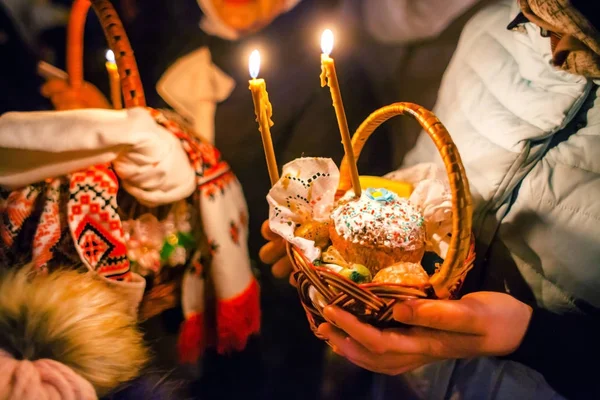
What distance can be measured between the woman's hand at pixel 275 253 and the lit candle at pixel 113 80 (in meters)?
0.32

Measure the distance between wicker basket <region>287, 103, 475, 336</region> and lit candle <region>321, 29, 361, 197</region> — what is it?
0.26 ft

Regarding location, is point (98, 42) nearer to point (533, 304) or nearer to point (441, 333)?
point (441, 333)

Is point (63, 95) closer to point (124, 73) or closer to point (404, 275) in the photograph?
point (124, 73)

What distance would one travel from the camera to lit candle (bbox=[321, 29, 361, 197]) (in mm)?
601

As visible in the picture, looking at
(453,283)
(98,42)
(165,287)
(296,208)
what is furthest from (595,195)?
(98,42)

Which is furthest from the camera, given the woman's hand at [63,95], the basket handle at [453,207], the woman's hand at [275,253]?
the woman's hand at [275,253]

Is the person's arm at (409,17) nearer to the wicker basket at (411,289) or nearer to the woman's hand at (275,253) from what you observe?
the wicker basket at (411,289)

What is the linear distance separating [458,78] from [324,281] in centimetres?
48

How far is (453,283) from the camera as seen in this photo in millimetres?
577

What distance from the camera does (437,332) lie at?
569mm

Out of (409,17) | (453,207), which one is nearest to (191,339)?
(453,207)

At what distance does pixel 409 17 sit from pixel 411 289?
1.83 feet

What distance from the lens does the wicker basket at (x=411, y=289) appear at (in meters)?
0.52

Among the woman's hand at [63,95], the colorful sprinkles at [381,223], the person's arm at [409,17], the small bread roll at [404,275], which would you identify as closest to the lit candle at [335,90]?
the colorful sprinkles at [381,223]
